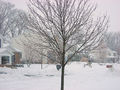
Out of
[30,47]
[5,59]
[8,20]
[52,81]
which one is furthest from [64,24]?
[8,20]

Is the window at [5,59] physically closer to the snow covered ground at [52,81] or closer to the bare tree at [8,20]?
the snow covered ground at [52,81]

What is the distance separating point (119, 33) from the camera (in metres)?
107

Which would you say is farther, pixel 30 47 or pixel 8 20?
pixel 8 20

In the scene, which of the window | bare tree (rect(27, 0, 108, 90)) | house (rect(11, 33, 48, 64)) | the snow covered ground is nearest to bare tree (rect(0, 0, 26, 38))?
house (rect(11, 33, 48, 64))

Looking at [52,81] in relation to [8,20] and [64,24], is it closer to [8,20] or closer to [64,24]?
[64,24]

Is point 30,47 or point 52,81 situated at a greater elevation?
point 30,47

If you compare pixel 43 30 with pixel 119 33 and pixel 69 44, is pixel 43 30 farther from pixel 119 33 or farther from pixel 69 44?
pixel 119 33

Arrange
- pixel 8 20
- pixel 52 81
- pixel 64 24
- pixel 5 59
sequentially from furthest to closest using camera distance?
pixel 8 20 → pixel 5 59 → pixel 52 81 → pixel 64 24

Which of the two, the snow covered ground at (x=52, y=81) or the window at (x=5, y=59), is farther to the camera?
the window at (x=5, y=59)

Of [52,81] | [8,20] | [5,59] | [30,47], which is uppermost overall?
[8,20]

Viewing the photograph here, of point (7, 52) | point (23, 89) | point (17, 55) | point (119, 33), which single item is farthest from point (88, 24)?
point (119, 33)

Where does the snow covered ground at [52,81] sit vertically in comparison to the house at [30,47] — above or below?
below

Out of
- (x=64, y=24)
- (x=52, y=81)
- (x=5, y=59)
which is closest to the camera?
(x=64, y=24)

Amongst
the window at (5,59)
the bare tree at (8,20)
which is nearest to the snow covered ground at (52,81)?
the window at (5,59)
